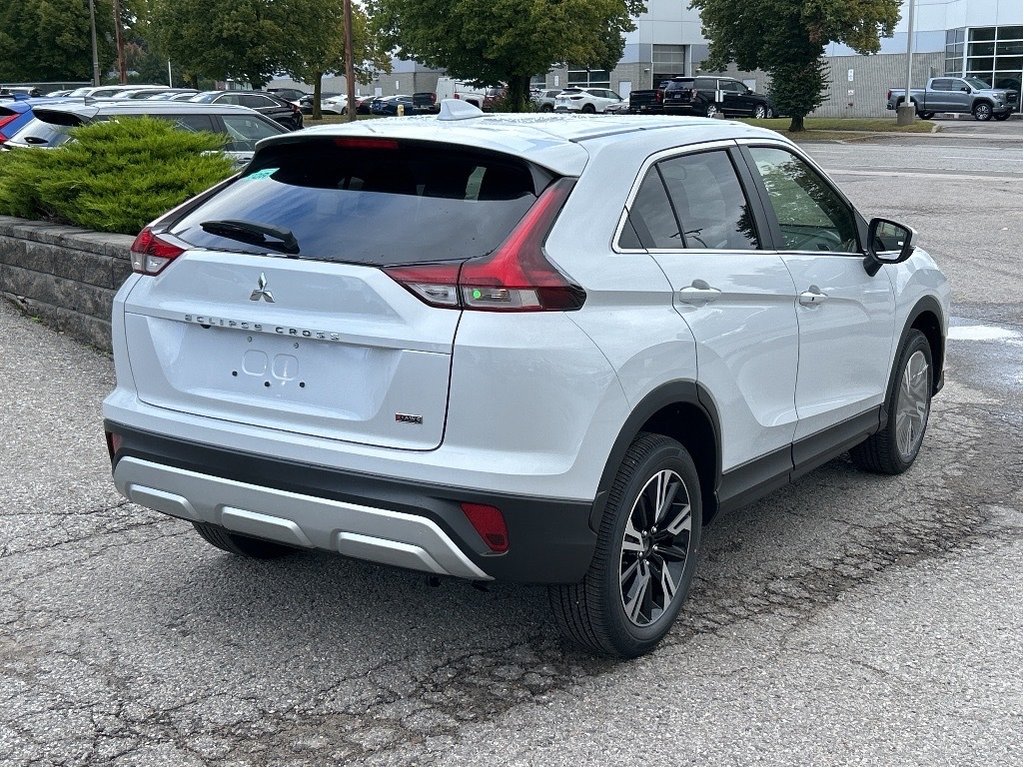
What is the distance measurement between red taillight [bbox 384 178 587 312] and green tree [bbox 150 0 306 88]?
163 feet

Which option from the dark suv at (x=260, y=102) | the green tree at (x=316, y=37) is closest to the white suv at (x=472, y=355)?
the dark suv at (x=260, y=102)

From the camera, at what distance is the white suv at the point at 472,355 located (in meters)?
3.62

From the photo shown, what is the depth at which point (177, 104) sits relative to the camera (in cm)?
1534

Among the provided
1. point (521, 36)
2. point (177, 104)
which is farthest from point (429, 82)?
point (177, 104)

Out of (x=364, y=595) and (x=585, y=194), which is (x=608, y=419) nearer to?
(x=585, y=194)

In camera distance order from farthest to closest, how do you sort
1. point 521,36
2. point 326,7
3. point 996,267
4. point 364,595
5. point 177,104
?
point 326,7 → point 521,36 → point 177,104 → point 996,267 → point 364,595

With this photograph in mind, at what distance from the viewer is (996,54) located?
62.2m

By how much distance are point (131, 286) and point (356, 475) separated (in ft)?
3.97

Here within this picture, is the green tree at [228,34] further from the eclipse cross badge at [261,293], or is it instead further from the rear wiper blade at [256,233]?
the eclipse cross badge at [261,293]

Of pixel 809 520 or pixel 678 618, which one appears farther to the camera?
pixel 809 520

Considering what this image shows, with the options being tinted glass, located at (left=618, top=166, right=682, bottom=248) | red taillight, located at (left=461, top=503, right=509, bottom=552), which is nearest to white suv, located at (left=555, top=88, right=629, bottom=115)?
tinted glass, located at (left=618, top=166, right=682, bottom=248)

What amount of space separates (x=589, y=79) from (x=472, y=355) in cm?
7666

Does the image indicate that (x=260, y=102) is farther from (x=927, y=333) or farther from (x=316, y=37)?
(x=927, y=333)

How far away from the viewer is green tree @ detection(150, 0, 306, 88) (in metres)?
50.5
